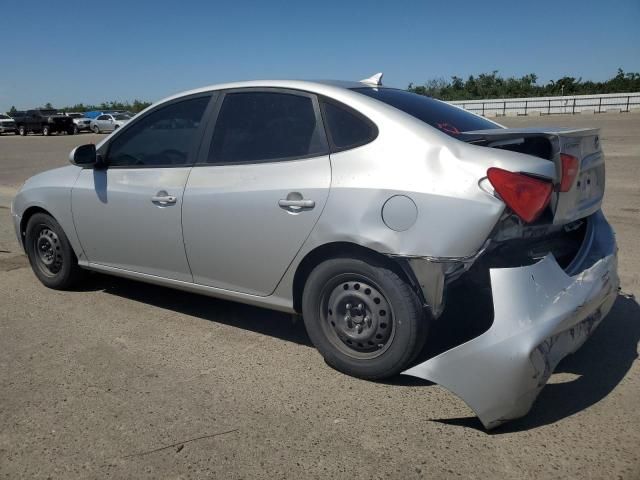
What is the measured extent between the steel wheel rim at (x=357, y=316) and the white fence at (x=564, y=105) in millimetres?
39310

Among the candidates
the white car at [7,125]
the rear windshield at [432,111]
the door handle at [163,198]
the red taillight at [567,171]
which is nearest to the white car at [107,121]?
the white car at [7,125]

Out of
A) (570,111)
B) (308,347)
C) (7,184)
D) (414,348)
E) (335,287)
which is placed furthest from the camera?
(570,111)

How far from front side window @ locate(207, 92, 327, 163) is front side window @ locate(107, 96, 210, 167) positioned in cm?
23

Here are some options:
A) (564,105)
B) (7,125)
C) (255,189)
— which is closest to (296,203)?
(255,189)

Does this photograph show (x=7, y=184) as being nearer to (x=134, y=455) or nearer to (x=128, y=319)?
(x=128, y=319)

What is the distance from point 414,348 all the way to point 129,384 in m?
1.64

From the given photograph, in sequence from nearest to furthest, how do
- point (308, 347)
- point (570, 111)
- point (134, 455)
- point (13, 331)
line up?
1. point (134, 455)
2. point (308, 347)
3. point (13, 331)
4. point (570, 111)

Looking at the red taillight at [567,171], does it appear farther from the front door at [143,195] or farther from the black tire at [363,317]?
the front door at [143,195]

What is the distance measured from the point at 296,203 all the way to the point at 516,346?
4.60 ft

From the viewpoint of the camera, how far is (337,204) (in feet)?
10.3

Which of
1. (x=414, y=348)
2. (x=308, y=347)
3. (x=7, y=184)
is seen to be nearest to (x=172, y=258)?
(x=308, y=347)

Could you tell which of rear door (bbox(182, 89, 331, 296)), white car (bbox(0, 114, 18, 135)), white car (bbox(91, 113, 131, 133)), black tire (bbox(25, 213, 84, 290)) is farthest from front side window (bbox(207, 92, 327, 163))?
white car (bbox(0, 114, 18, 135))

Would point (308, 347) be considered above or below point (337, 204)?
below

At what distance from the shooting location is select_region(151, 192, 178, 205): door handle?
12.7ft
